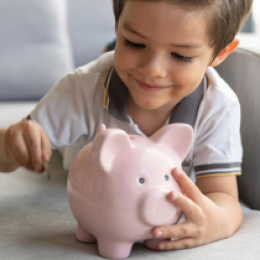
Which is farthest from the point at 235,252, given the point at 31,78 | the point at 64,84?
the point at 31,78

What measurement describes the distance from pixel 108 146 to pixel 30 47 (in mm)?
972

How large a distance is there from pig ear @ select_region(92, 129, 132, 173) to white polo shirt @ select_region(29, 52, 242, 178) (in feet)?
1.05

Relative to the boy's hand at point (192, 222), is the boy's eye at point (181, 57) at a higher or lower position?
higher

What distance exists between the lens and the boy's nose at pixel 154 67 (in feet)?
2.47

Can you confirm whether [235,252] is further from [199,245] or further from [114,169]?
[114,169]

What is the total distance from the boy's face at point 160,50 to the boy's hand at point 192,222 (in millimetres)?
212

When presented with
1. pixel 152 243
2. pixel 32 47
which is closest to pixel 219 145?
pixel 152 243

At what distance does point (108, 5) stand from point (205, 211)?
1244mm

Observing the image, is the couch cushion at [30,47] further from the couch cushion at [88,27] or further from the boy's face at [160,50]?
the boy's face at [160,50]

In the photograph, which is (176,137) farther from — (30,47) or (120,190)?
(30,47)

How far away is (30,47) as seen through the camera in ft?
4.89

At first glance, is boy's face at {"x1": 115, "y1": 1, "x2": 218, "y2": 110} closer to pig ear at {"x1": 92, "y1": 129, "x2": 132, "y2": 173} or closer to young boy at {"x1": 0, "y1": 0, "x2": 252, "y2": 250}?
young boy at {"x1": 0, "y1": 0, "x2": 252, "y2": 250}

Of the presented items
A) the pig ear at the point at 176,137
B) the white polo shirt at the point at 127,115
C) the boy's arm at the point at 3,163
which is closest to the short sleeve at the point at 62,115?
the white polo shirt at the point at 127,115

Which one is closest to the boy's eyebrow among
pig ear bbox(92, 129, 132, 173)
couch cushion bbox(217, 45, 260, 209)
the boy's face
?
the boy's face
